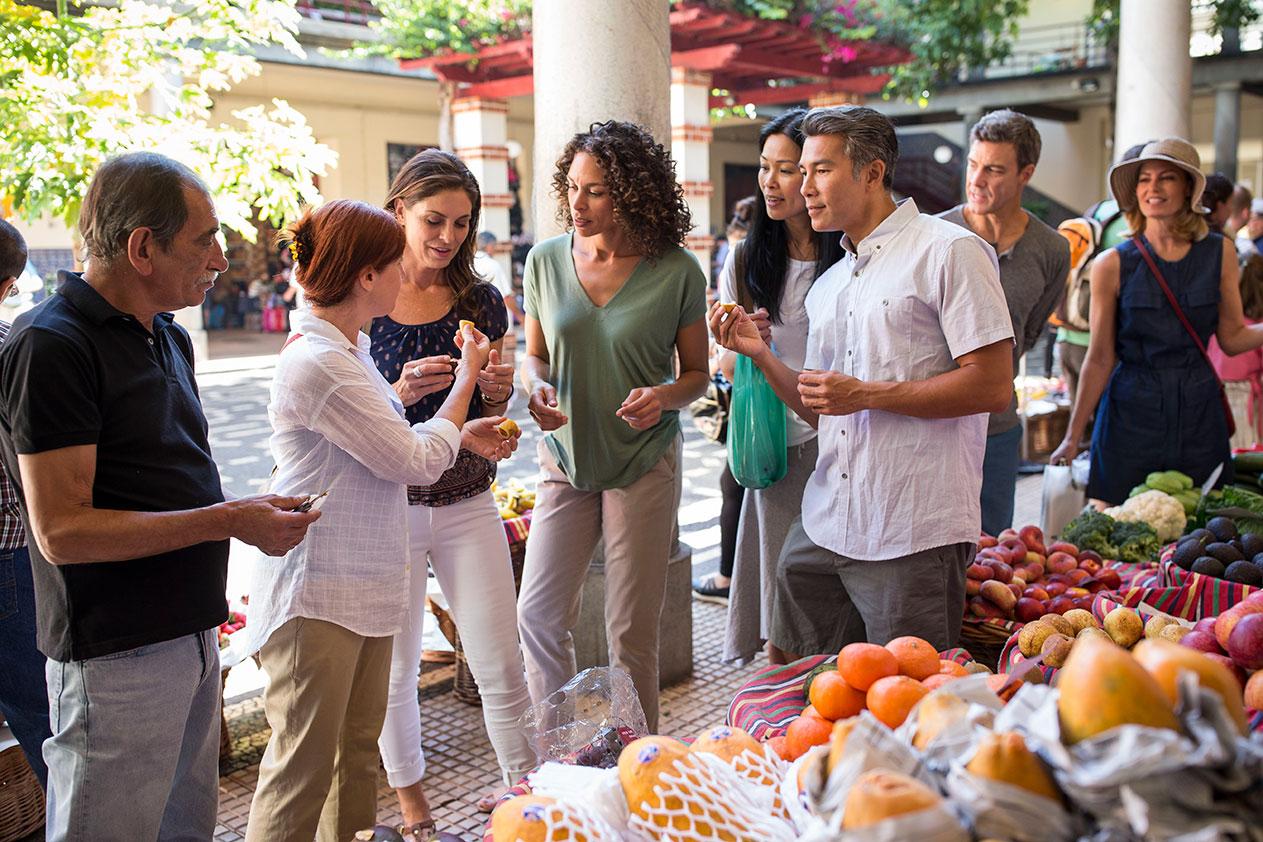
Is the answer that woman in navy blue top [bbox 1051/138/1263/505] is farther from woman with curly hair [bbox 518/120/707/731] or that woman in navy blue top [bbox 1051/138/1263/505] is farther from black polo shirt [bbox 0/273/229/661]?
black polo shirt [bbox 0/273/229/661]

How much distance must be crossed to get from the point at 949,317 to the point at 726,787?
4.26ft

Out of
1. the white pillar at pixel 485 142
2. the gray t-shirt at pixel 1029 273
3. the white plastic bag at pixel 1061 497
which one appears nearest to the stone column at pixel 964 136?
the white pillar at pixel 485 142

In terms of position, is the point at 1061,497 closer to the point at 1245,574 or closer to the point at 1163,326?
the point at 1163,326

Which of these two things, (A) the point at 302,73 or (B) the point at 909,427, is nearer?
(B) the point at 909,427

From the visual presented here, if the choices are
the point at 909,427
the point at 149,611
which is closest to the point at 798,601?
the point at 909,427

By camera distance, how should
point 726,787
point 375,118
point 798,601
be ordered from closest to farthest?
1. point 726,787
2. point 798,601
3. point 375,118

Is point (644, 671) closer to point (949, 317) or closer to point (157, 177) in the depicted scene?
point (949, 317)

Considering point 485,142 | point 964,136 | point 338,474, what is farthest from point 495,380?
point 964,136

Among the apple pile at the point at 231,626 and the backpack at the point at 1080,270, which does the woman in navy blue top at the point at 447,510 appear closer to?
the apple pile at the point at 231,626

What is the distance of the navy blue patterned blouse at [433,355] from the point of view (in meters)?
2.86

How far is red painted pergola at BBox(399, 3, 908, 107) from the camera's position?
1179 centimetres

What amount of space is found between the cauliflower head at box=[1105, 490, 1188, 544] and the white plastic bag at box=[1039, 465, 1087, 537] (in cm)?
58

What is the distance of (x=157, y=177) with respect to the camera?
6.50 feet

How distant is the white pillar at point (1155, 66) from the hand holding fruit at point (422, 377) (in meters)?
6.71
